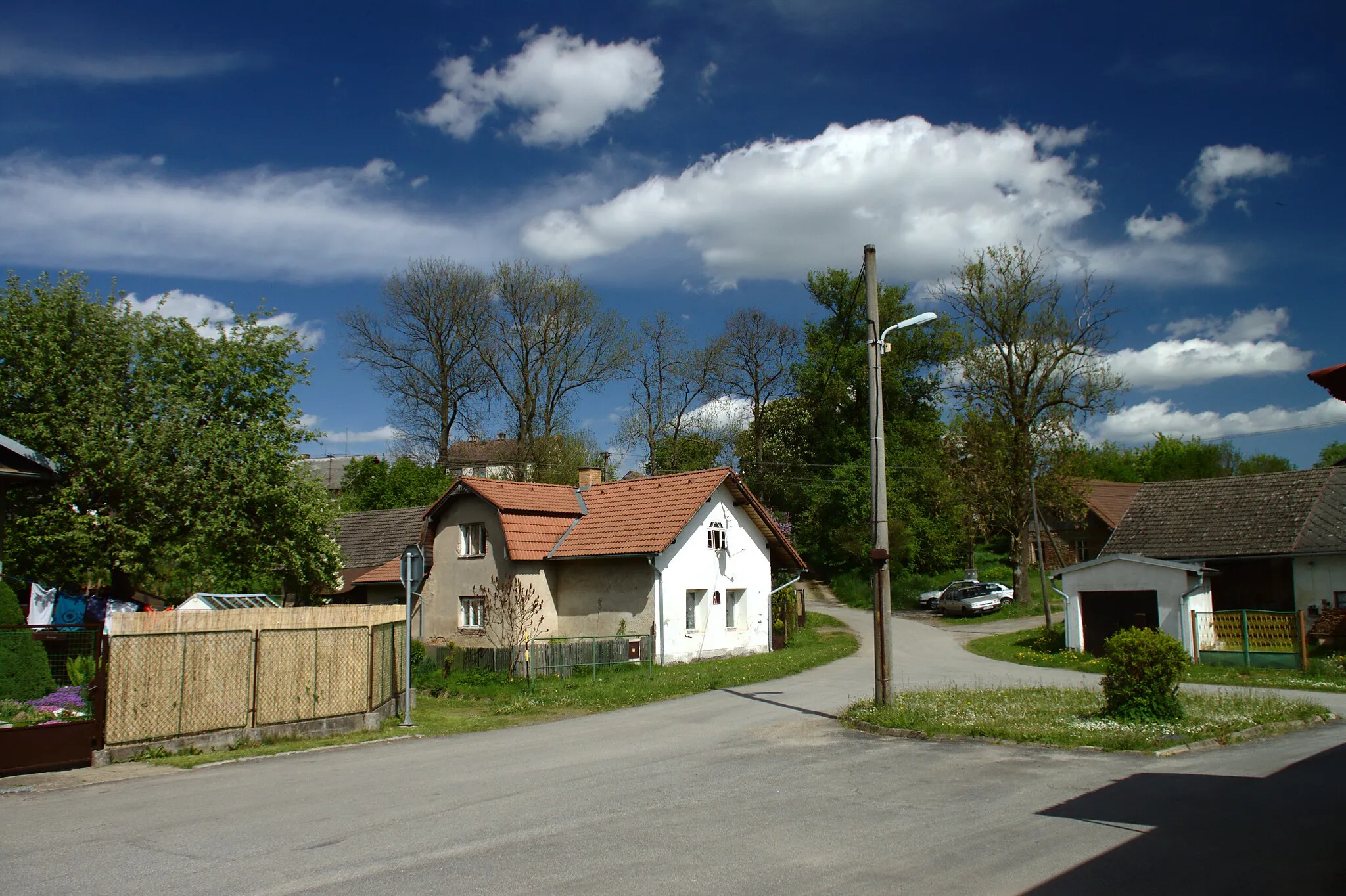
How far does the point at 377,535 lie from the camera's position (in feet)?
131

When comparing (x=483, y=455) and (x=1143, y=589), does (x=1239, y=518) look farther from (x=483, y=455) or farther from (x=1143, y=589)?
(x=483, y=455)

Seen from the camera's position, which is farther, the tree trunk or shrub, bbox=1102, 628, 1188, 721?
→ the tree trunk

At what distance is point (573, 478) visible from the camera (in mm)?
50094

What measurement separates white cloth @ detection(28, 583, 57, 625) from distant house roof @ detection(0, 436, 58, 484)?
9.42m

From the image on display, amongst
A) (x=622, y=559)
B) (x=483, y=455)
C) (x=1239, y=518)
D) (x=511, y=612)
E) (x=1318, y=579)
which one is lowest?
(x=511, y=612)

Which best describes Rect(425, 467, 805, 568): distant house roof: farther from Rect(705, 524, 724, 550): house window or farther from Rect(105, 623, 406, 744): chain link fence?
Rect(105, 623, 406, 744): chain link fence

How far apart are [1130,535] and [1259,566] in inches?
158

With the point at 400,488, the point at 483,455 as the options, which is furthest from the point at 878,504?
the point at 483,455

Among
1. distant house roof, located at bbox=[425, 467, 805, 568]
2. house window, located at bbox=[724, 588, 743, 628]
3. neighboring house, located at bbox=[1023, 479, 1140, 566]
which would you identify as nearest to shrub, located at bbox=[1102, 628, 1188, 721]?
distant house roof, located at bbox=[425, 467, 805, 568]

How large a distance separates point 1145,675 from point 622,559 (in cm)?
1728

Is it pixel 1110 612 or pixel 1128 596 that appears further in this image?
pixel 1110 612

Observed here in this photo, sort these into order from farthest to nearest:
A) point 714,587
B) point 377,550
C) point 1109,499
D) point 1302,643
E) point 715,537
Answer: point 1109,499 < point 377,550 < point 715,537 < point 714,587 < point 1302,643

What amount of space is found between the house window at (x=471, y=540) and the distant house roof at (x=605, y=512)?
45.8 inches

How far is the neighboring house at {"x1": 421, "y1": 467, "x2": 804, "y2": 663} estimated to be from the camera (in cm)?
2853
